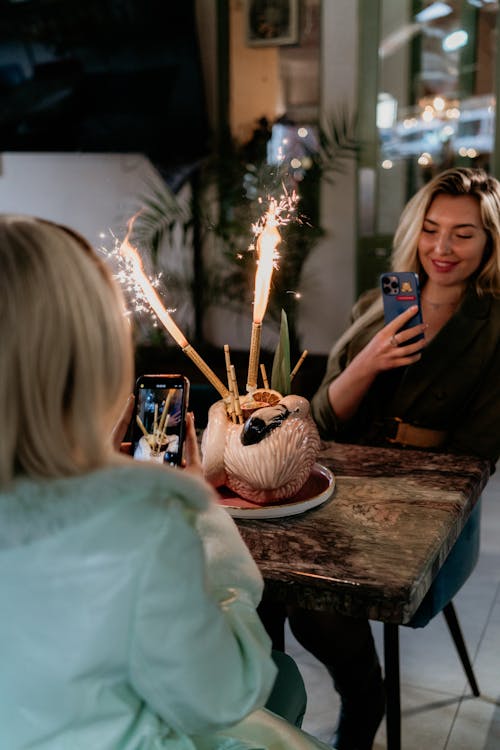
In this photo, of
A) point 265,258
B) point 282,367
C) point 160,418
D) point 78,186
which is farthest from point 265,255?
point 78,186

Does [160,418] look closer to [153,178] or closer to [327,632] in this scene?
[327,632]

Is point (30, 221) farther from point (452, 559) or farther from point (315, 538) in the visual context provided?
point (452, 559)

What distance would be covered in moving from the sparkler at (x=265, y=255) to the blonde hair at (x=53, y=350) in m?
0.66

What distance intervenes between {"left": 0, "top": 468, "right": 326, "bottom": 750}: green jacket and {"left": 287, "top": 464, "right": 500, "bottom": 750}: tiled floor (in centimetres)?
123

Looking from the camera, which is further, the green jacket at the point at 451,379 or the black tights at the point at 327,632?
the green jacket at the point at 451,379

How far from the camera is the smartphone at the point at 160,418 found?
→ 55.2 inches

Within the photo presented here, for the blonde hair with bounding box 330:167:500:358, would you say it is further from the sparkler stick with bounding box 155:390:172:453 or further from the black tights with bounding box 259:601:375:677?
the sparkler stick with bounding box 155:390:172:453

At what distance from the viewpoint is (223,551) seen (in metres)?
1.01

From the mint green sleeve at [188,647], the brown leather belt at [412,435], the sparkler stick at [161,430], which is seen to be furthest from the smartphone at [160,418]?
the brown leather belt at [412,435]

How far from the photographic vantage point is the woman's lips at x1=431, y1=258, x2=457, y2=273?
2.07 metres

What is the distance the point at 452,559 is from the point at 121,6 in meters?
3.75

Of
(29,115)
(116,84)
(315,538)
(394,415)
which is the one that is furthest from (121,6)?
(315,538)

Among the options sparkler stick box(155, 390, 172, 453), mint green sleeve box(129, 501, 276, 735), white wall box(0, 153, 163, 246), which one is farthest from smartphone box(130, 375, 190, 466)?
white wall box(0, 153, 163, 246)

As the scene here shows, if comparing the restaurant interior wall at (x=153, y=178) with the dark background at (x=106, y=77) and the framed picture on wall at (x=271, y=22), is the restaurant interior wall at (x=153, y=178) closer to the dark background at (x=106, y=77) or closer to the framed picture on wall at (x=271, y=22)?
the framed picture on wall at (x=271, y=22)
